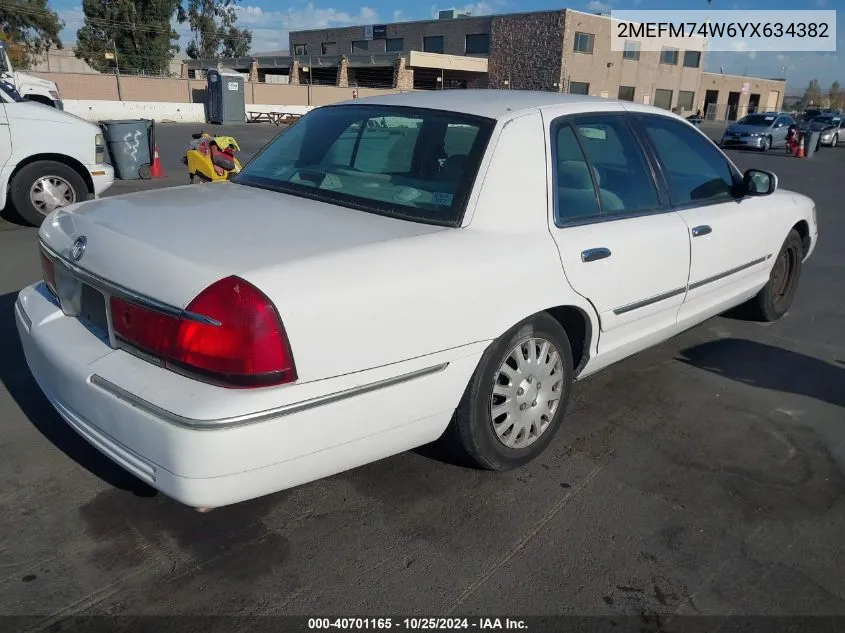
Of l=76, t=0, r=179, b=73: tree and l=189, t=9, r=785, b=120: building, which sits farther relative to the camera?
l=76, t=0, r=179, b=73: tree

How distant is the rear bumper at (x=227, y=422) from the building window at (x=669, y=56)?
2520 inches

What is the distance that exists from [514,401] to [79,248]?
186 centimetres

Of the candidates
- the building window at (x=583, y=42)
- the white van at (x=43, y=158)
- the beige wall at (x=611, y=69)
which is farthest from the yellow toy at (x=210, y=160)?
the building window at (x=583, y=42)

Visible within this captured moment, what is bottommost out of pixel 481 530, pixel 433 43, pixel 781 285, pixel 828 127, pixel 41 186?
pixel 481 530

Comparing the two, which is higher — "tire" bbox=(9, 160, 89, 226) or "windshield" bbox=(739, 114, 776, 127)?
"windshield" bbox=(739, 114, 776, 127)

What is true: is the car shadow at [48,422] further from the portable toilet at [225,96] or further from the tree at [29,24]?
the tree at [29,24]

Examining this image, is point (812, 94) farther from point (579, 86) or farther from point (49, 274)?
point (49, 274)

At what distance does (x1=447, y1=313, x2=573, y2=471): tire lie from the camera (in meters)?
2.80

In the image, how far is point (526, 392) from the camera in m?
3.04

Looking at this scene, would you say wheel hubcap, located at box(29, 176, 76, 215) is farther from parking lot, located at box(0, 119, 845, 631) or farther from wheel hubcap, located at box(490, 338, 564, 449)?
wheel hubcap, located at box(490, 338, 564, 449)

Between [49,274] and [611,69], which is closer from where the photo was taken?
[49,274]

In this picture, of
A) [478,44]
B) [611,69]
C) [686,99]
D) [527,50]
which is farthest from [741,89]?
[478,44]

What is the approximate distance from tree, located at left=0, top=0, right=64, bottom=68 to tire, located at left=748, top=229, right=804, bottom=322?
53.2m


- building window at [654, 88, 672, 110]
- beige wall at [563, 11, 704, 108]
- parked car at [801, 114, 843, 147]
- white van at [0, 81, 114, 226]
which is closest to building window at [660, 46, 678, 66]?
beige wall at [563, 11, 704, 108]
